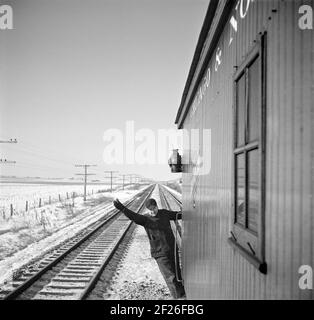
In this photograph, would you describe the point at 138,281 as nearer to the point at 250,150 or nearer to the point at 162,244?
the point at 162,244

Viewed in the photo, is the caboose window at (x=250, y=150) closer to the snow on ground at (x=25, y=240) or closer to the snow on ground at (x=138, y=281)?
the snow on ground at (x=138, y=281)

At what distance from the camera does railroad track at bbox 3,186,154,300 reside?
6109 millimetres

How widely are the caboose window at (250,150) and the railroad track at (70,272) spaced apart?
15.1 ft

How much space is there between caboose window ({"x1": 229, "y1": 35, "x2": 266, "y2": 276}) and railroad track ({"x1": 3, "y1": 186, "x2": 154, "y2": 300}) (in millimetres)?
4608

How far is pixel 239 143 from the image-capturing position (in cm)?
278

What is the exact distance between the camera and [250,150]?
242 centimetres

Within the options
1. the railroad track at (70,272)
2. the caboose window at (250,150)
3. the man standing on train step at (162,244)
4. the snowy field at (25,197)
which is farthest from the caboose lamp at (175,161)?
the snowy field at (25,197)

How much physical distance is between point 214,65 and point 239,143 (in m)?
1.63

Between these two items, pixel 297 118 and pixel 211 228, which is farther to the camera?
pixel 211 228

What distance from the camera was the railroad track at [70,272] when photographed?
20.0ft

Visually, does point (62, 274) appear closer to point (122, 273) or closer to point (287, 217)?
point (122, 273)

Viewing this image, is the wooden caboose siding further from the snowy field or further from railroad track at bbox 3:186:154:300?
the snowy field
